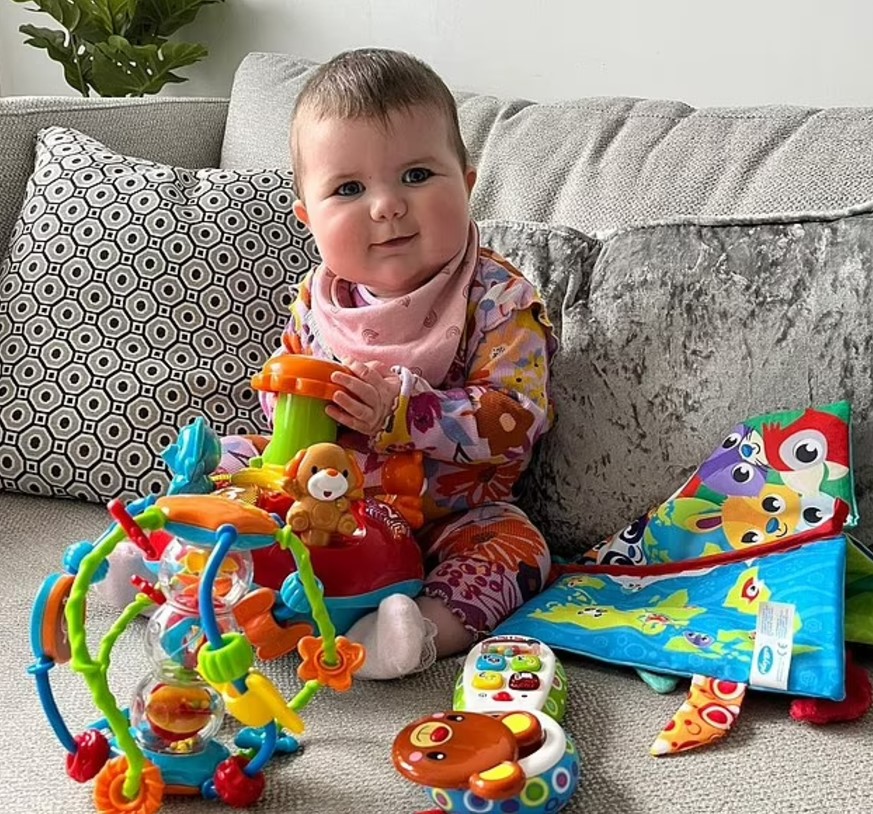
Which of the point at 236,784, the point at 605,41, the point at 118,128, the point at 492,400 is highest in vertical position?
the point at 605,41

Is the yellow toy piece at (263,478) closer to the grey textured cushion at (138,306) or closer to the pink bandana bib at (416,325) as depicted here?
the pink bandana bib at (416,325)

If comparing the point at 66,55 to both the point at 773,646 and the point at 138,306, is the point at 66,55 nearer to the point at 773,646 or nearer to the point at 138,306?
the point at 138,306

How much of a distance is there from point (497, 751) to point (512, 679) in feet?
0.44

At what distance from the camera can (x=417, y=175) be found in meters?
1.23

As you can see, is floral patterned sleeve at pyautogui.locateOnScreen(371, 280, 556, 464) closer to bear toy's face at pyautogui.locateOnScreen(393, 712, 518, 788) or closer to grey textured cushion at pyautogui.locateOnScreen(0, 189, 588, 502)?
grey textured cushion at pyautogui.locateOnScreen(0, 189, 588, 502)

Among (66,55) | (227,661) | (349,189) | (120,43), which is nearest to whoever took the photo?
(227,661)

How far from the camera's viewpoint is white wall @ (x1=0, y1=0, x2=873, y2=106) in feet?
5.33

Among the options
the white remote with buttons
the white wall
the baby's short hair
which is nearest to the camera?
the white remote with buttons

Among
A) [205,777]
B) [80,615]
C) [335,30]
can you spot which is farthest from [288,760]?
[335,30]

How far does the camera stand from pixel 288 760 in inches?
36.2

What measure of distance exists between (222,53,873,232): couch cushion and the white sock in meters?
0.57

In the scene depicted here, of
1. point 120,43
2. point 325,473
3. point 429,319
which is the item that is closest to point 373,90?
point 429,319

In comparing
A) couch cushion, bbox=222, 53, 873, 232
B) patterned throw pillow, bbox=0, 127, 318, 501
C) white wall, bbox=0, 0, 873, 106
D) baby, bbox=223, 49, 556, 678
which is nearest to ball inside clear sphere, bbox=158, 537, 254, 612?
baby, bbox=223, 49, 556, 678

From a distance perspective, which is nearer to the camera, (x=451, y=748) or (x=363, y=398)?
(x=451, y=748)
